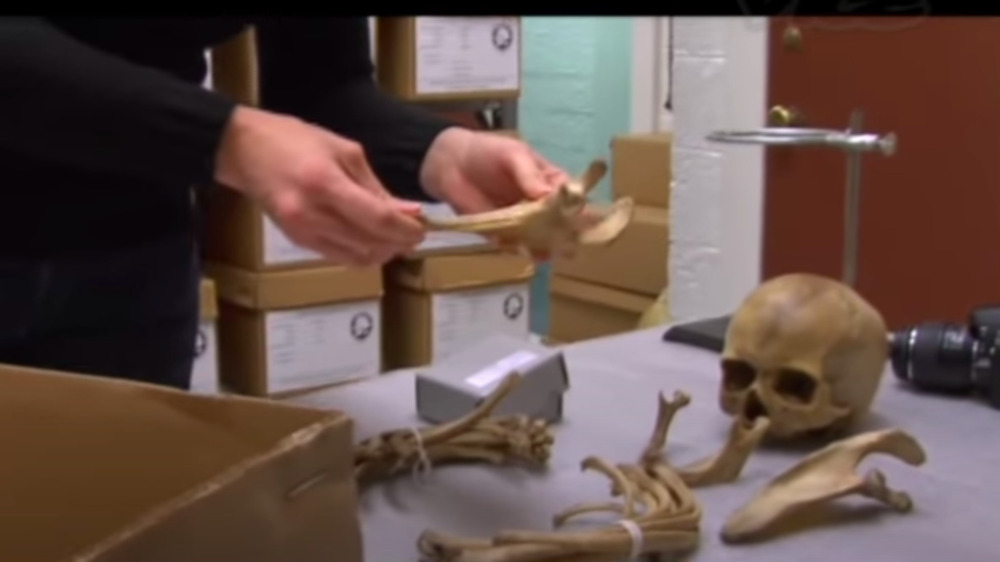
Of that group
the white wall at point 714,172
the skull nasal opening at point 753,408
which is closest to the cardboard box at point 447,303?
the white wall at point 714,172

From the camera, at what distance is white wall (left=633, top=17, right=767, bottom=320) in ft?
8.21

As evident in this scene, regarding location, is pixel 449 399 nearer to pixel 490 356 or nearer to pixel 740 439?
pixel 490 356

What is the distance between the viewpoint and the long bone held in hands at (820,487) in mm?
890

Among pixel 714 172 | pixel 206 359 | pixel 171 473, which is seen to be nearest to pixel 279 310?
pixel 206 359

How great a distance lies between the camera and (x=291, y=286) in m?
2.27

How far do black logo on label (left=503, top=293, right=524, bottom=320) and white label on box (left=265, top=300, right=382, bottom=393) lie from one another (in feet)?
0.90

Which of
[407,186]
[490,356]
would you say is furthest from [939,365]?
[407,186]

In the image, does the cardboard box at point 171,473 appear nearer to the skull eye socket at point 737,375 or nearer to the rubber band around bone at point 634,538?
the rubber band around bone at point 634,538

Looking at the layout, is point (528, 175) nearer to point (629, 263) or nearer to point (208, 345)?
point (208, 345)

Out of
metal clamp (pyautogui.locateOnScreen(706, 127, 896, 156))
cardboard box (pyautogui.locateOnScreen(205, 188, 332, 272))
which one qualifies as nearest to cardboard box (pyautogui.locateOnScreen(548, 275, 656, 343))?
cardboard box (pyautogui.locateOnScreen(205, 188, 332, 272))

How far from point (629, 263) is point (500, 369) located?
1.83 m

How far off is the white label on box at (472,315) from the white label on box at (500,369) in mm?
1279

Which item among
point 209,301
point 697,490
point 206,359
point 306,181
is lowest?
point 206,359

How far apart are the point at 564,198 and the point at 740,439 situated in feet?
0.85
